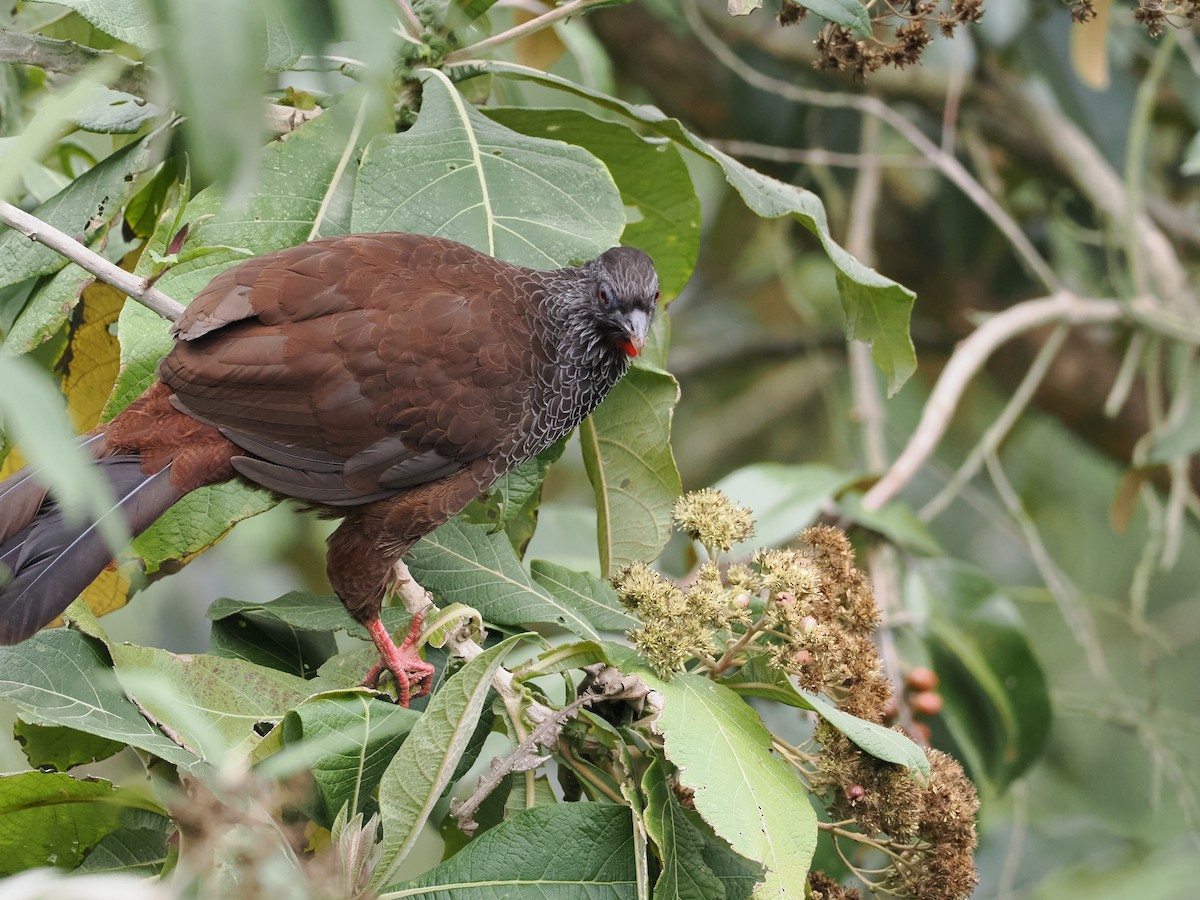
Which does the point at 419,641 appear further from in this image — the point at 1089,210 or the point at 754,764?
the point at 1089,210

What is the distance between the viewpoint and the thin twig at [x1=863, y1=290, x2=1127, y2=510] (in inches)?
139

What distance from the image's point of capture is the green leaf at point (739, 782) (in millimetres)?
1677

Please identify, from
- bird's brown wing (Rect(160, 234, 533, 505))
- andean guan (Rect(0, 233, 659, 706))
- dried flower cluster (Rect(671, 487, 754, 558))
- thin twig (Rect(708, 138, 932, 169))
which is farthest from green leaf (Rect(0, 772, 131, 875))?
thin twig (Rect(708, 138, 932, 169))

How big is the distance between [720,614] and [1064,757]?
418 centimetres

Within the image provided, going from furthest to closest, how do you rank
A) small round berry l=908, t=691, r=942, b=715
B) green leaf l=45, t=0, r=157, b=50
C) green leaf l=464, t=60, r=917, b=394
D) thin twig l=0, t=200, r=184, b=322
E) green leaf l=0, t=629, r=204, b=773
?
small round berry l=908, t=691, r=942, b=715, green leaf l=464, t=60, r=917, b=394, green leaf l=45, t=0, r=157, b=50, thin twig l=0, t=200, r=184, b=322, green leaf l=0, t=629, r=204, b=773

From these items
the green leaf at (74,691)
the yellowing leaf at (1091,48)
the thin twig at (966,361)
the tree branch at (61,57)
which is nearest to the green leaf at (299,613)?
the green leaf at (74,691)

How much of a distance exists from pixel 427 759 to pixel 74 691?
0.59 meters

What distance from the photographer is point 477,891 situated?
1.74m

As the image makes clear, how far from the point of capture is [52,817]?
185 centimetres

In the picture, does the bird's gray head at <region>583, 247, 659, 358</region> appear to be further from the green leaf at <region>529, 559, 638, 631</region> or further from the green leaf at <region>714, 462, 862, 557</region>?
the green leaf at <region>714, 462, 862, 557</region>

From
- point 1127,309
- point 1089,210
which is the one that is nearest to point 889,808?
point 1127,309

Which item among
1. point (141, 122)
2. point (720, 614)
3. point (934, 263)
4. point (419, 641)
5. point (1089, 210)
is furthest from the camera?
point (934, 263)

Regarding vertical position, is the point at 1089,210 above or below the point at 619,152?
below

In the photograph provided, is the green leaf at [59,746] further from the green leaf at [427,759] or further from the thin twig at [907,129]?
the thin twig at [907,129]
